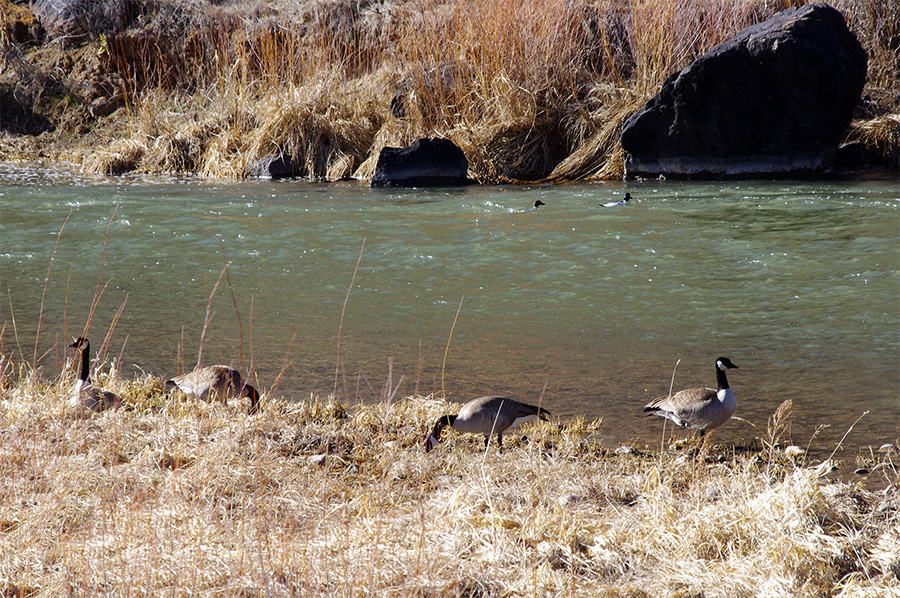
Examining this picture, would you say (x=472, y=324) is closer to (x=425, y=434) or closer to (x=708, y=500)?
(x=425, y=434)

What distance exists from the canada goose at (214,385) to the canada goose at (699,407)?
2133mm

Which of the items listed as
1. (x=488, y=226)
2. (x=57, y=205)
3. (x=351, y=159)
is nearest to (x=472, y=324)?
(x=488, y=226)

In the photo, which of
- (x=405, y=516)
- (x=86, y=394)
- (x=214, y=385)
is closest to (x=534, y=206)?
(x=214, y=385)

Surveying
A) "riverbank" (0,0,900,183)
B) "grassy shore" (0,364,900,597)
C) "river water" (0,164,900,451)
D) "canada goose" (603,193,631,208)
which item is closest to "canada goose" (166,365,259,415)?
"grassy shore" (0,364,900,597)

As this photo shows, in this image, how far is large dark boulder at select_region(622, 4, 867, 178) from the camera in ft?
42.8

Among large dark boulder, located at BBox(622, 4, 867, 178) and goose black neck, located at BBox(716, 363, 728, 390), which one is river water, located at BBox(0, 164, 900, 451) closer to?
goose black neck, located at BBox(716, 363, 728, 390)

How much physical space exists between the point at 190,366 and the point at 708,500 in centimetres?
334

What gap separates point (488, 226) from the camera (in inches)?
398

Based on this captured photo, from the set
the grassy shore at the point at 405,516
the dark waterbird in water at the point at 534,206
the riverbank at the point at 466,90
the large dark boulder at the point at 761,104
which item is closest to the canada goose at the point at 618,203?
the dark waterbird in water at the point at 534,206

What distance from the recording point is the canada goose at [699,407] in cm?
406

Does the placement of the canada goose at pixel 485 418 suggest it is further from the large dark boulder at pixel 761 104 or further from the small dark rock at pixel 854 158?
the small dark rock at pixel 854 158

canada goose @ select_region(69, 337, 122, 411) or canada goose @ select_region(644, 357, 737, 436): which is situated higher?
canada goose @ select_region(69, 337, 122, 411)

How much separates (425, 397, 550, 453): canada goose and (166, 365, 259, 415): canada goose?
966 millimetres

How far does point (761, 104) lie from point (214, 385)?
1166 centimetres
